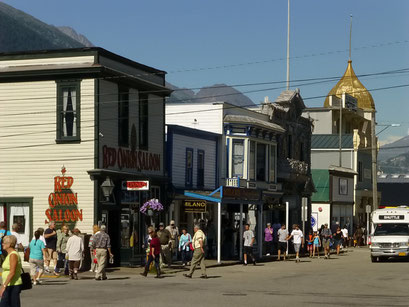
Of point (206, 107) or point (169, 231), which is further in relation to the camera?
point (206, 107)

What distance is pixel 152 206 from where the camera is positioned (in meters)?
35.6

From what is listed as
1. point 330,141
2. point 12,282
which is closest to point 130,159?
point 12,282

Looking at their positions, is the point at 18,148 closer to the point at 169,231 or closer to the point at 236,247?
the point at 169,231

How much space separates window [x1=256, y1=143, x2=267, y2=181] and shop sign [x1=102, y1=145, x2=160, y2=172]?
10.4 meters

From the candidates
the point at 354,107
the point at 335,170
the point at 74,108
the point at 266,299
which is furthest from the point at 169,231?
the point at 354,107

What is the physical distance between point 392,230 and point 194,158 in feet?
32.0

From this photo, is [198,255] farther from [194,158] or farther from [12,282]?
[12,282]

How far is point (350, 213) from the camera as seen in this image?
7094 cm

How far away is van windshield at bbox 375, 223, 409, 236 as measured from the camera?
137 feet

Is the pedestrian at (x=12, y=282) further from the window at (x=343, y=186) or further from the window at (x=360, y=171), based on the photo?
the window at (x=360, y=171)

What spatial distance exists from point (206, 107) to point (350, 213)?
2833 centimetres

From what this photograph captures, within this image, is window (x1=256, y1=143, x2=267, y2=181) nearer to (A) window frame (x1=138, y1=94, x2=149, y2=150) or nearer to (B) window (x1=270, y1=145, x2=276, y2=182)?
(B) window (x1=270, y1=145, x2=276, y2=182)

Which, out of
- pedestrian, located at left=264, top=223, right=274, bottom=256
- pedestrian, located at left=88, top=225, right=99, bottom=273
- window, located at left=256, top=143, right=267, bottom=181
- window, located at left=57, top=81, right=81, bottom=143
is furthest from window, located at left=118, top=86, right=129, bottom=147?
window, located at left=256, top=143, right=267, bottom=181

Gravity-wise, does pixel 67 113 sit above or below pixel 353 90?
below
